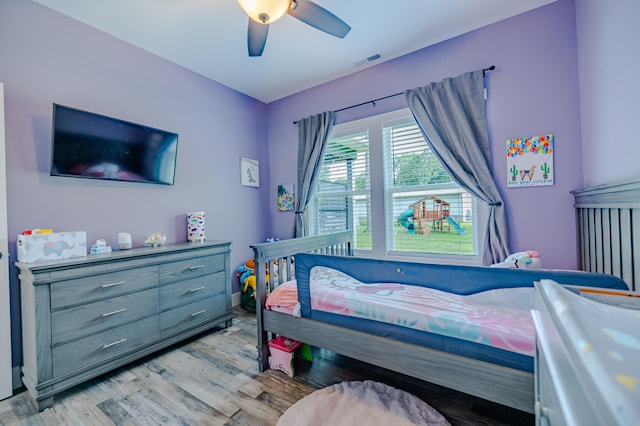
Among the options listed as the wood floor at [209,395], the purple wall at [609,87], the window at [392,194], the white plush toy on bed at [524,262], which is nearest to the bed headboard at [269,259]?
the wood floor at [209,395]

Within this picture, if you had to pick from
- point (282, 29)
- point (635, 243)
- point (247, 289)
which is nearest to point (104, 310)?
point (247, 289)

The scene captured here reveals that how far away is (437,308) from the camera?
4.34ft

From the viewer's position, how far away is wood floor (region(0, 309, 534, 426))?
141 cm

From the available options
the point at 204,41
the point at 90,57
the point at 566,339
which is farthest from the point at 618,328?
the point at 90,57

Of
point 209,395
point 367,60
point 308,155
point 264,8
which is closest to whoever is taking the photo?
point 264,8

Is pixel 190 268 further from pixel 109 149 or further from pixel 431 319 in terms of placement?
pixel 431 319

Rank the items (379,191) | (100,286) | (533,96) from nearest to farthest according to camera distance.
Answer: (100,286)
(533,96)
(379,191)

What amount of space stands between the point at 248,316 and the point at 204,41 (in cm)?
267

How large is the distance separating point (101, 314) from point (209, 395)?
2.96 feet

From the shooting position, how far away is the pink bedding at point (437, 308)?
113cm

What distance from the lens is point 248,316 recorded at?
2.82 metres

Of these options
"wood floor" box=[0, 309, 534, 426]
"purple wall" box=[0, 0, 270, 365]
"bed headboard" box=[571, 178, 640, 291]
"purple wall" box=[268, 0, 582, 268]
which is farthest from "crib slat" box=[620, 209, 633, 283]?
"purple wall" box=[0, 0, 270, 365]

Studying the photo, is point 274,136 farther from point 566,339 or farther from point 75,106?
point 566,339

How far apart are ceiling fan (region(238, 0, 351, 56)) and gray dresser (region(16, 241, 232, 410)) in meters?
1.71
